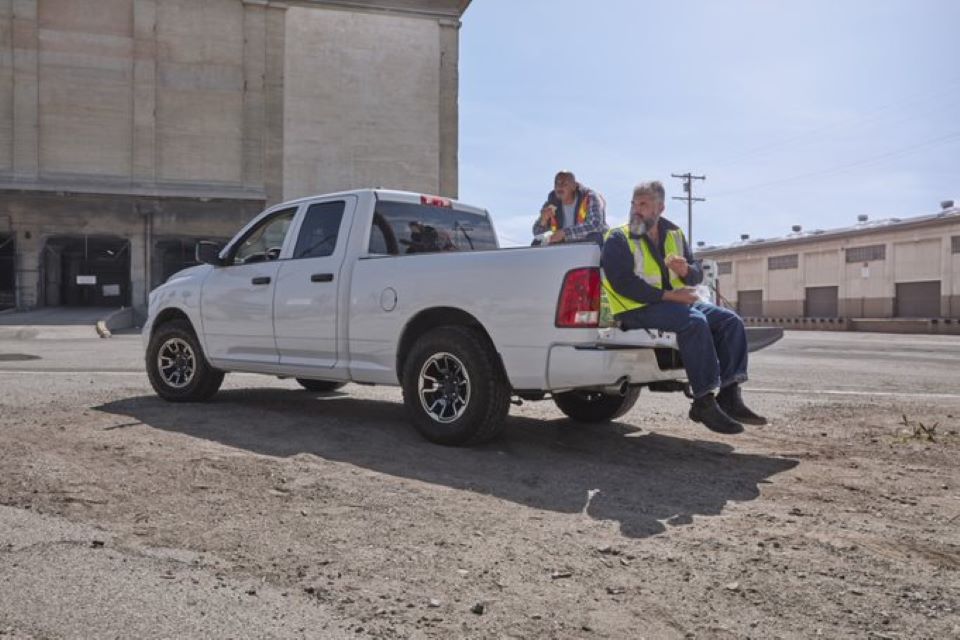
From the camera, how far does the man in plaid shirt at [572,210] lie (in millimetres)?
6824

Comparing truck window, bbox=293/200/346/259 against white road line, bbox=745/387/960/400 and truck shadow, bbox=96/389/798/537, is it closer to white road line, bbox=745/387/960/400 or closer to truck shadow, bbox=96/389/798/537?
truck shadow, bbox=96/389/798/537

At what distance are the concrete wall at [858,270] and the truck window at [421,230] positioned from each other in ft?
144

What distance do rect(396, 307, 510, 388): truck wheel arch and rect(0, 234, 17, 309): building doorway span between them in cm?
3634

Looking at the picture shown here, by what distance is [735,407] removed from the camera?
17.4ft

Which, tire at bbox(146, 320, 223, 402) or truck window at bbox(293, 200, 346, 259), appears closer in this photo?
truck window at bbox(293, 200, 346, 259)

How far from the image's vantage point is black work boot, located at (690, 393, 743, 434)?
4.99 metres

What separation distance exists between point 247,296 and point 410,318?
2.10m

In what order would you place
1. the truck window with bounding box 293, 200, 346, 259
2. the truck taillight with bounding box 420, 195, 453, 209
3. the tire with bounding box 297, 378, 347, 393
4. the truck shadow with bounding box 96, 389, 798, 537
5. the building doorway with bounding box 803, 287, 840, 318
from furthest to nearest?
the building doorway with bounding box 803, 287, 840, 318
the tire with bounding box 297, 378, 347, 393
the truck taillight with bounding box 420, 195, 453, 209
the truck window with bounding box 293, 200, 346, 259
the truck shadow with bounding box 96, 389, 798, 537

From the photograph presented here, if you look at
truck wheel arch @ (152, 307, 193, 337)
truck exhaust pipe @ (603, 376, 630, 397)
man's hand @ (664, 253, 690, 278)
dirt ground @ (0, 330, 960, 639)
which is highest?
man's hand @ (664, 253, 690, 278)

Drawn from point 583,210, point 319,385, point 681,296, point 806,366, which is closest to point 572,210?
point 583,210

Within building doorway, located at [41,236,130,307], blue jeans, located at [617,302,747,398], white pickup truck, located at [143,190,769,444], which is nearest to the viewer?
white pickup truck, located at [143,190,769,444]

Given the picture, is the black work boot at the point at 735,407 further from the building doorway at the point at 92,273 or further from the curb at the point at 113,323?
the building doorway at the point at 92,273

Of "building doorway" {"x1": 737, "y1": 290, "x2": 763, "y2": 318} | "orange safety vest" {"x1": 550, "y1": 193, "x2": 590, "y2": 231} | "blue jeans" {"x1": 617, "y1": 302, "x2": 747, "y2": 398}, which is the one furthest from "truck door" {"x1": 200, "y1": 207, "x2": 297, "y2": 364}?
"building doorway" {"x1": 737, "y1": 290, "x2": 763, "y2": 318}

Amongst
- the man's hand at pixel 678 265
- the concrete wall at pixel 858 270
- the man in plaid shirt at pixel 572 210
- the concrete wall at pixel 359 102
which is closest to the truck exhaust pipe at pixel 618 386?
the man's hand at pixel 678 265
